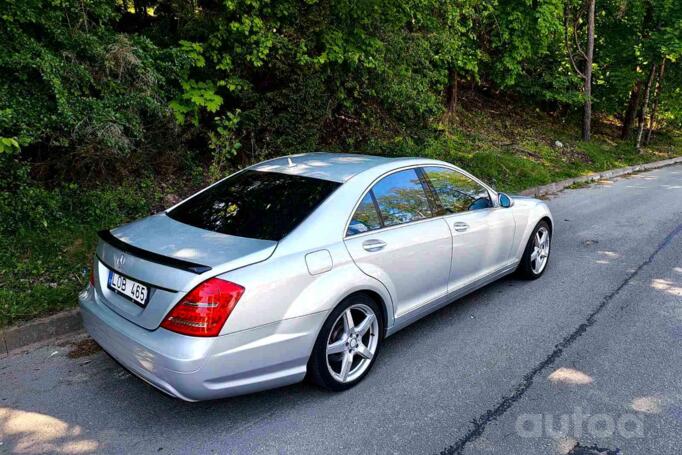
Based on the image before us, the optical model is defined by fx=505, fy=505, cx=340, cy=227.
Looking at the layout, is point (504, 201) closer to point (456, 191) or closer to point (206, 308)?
point (456, 191)

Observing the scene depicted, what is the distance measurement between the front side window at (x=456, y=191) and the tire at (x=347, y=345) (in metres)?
1.25

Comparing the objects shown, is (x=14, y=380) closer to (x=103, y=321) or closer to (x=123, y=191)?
(x=103, y=321)

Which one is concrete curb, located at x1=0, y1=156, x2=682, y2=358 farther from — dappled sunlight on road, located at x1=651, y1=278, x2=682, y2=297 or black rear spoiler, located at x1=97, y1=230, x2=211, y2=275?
dappled sunlight on road, located at x1=651, y1=278, x2=682, y2=297

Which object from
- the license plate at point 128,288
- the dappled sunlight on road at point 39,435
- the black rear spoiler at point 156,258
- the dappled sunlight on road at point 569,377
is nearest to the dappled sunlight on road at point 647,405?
the dappled sunlight on road at point 569,377

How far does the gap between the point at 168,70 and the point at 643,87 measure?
1781 centimetres

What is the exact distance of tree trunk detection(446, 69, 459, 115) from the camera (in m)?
14.9

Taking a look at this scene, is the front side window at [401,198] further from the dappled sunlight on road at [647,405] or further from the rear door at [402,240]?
the dappled sunlight on road at [647,405]

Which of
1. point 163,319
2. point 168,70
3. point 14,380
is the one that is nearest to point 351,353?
point 163,319

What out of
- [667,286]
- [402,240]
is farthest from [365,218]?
[667,286]

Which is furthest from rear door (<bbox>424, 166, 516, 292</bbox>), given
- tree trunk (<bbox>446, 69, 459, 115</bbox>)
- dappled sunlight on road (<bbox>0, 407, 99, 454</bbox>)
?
tree trunk (<bbox>446, 69, 459, 115</bbox>)

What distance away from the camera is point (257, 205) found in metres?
3.47

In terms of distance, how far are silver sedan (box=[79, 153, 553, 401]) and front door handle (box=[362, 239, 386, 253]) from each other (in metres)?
0.01

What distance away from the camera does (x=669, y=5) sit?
15023mm

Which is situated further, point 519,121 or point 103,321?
point 519,121
